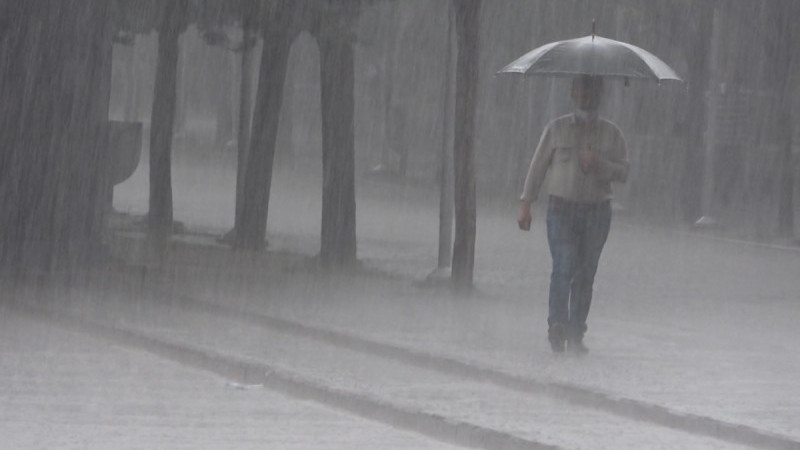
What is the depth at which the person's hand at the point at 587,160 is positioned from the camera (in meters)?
11.0

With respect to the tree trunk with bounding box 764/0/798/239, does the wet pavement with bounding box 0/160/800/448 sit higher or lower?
lower

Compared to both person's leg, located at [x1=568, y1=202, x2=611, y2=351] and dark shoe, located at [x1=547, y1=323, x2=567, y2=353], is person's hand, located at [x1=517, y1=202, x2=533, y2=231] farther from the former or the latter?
dark shoe, located at [x1=547, y1=323, x2=567, y2=353]

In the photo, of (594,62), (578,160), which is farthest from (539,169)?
(594,62)

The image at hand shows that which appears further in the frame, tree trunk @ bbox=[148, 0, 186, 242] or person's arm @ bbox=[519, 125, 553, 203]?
tree trunk @ bbox=[148, 0, 186, 242]

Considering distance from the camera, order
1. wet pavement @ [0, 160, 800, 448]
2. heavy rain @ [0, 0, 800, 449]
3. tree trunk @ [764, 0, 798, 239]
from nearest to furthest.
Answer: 1. wet pavement @ [0, 160, 800, 448]
2. heavy rain @ [0, 0, 800, 449]
3. tree trunk @ [764, 0, 798, 239]

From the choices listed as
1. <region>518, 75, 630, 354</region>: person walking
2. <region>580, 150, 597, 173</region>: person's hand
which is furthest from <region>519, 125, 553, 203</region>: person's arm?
<region>580, 150, 597, 173</region>: person's hand

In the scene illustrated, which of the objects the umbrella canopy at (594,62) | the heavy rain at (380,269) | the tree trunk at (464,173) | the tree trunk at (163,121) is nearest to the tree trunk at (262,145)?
the heavy rain at (380,269)

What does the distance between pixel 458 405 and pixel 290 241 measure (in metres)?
11.6

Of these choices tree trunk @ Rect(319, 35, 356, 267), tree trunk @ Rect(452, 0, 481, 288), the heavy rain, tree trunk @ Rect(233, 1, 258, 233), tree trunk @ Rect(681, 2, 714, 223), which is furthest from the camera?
tree trunk @ Rect(681, 2, 714, 223)

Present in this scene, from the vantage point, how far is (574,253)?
1120cm

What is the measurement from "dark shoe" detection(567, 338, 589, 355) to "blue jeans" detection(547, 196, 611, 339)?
1.1 inches

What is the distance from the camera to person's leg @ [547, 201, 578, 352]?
11.1 m

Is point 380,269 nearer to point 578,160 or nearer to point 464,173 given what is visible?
point 464,173

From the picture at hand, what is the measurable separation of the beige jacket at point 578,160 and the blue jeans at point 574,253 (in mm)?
90
